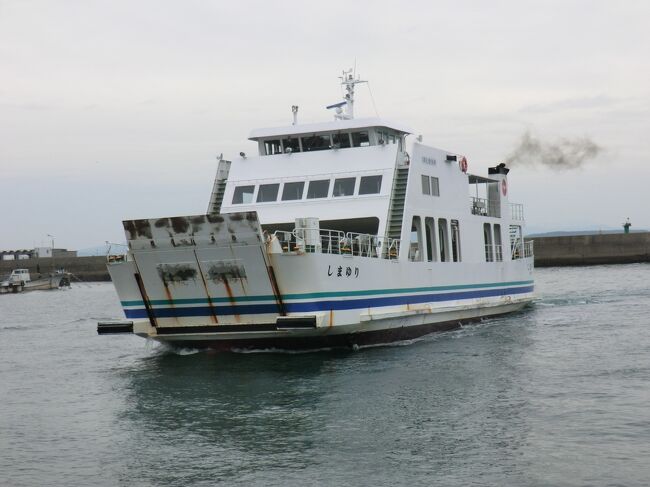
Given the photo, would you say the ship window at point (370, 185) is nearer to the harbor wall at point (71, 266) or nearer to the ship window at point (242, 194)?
the ship window at point (242, 194)

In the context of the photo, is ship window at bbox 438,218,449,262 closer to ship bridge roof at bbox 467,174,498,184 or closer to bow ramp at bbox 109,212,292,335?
ship bridge roof at bbox 467,174,498,184

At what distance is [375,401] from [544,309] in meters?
17.4

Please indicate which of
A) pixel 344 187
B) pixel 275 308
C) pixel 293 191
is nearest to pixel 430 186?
pixel 344 187

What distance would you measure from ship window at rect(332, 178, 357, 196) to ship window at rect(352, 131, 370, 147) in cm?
160

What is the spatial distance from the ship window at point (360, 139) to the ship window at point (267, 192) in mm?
2516

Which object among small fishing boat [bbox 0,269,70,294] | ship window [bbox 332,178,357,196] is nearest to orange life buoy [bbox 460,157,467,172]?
ship window [bbox 332,178,357,196]

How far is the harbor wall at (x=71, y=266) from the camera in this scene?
289 ft

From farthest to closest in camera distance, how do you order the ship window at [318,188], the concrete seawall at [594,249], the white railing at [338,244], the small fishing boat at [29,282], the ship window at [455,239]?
1. the concrete seawall at [594,249]
2. the small fishing boat at [29,282]
3. the ship window at [455,239]
4. the ship window at [318,188]
5. the white railing at [338,244]

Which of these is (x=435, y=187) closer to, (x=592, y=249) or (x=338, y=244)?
(x=338, y=244)

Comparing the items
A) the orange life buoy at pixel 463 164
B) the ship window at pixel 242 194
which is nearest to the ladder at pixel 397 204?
the orange life buoy at pixel 463 164

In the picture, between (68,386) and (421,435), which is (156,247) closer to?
(68,386)

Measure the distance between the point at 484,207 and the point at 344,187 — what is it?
7.69m

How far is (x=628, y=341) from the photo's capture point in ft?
67.3

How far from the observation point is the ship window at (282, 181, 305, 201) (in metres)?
23.4
